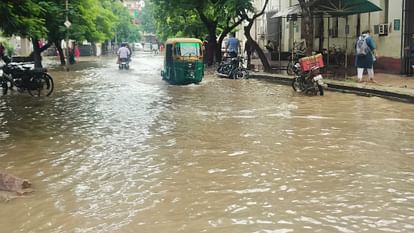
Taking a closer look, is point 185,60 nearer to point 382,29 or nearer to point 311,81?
point 311,81

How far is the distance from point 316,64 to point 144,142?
8.55m

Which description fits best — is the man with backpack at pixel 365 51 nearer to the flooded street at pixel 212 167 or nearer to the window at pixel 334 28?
the flooded street at pixel 212 167

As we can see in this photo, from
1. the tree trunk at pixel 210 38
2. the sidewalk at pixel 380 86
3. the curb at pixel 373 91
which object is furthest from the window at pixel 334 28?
the tree trunk at pixel 210 38

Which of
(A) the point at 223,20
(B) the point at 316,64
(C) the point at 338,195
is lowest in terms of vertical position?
(C) the point at 338,195

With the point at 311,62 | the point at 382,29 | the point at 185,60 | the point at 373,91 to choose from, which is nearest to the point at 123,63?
the point at 185,60

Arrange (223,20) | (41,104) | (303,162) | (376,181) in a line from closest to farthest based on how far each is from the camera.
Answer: (376,181) < (303,162) < (41,104) < (223,20)

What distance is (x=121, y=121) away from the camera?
39.8 ft

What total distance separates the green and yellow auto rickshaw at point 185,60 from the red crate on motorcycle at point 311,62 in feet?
18.2

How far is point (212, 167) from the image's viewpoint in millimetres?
7637

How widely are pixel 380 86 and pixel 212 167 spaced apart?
10955 millimetres

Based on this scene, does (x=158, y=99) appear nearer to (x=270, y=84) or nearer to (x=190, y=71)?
(x=190, y=71)

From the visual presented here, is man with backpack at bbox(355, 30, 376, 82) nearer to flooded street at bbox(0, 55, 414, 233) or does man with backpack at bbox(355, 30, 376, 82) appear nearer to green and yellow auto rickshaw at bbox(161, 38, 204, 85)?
flooded street at bbox(0, 55, 414, 233)

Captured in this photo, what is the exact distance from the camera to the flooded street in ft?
18.0

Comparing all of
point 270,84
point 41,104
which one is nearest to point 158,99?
point 41,104
